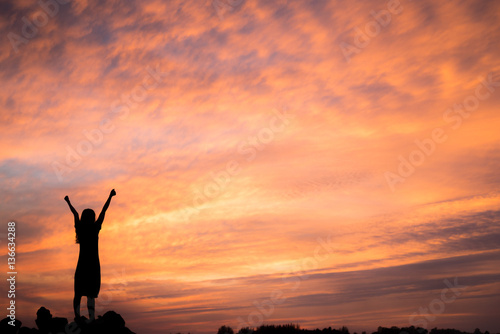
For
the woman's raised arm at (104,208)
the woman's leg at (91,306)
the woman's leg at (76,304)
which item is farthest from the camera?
the woman's leg at (91,306)

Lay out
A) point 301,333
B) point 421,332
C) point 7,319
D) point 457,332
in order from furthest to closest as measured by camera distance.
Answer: point 457,332 < point 421,332 < point 301,333 < point 7,319

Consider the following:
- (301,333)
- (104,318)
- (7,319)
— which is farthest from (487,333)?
(7,319)

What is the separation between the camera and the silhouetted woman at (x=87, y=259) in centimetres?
1306

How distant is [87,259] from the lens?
1320cm

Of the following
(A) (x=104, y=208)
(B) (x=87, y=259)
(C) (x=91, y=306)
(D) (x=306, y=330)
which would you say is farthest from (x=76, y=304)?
(D) (x=306, y=330)

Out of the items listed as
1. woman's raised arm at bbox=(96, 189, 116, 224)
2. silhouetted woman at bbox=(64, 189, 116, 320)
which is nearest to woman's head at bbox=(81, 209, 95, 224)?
silhouetted woman at bbox=(64, 189, 116, 320)

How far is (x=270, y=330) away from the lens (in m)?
17.9

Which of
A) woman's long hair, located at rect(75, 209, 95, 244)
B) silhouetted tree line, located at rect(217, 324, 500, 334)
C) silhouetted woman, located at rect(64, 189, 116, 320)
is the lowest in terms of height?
silhouetted tree line, located at rect(217, 324, 500, 334)

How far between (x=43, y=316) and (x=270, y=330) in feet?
30.2

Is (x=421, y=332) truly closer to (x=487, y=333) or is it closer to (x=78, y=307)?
(x=487, y=333)

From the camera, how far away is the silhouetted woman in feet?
42.9

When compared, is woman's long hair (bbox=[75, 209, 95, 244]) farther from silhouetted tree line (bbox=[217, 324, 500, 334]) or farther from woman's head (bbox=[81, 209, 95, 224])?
silhouetted tree line (bbox=[217, 324, 500, 334])

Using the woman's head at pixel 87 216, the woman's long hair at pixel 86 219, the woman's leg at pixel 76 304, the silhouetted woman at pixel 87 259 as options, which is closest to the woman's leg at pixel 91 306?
the silhouetted woman at pixel 87 259

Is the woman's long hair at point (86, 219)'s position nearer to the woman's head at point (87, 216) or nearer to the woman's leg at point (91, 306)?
the woman's head at point (87, 216)
